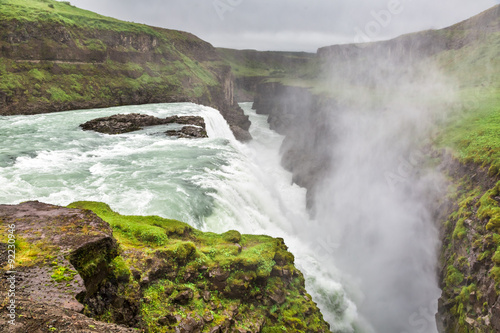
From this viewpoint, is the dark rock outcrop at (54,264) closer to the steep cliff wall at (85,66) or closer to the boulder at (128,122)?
the boulder at (128,122)

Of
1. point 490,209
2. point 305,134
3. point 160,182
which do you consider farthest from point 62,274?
point 305,134

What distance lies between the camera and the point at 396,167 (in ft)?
91.0

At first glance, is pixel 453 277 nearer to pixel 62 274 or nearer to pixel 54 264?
pixel 62 274

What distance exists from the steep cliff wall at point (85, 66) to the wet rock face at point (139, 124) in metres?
15.2

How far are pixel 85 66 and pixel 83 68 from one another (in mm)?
897

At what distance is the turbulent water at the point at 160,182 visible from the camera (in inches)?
622

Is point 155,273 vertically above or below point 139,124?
above

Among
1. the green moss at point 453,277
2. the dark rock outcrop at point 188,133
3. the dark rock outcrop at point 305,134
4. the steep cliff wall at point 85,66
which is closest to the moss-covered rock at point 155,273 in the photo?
the green moss at point 453,277

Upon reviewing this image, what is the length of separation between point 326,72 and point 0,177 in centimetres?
Result: 9992

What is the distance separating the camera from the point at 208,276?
961 centimetres

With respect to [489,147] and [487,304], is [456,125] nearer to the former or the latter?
[489,147]

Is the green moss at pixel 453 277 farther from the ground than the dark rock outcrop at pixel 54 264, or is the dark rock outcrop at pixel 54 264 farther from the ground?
the dark rock outcrop at pixel 54 264

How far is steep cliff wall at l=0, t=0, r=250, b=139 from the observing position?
4444 centimetres

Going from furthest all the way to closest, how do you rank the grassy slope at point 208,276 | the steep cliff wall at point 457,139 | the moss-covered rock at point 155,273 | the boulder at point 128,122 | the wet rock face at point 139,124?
1. the boulder at point 128,122
2. the wet rock face at point 139,124
3. the steep cliff wall at point 457,139
4. the grassy slope at point 208,276
5. the moss-covered rock at point 155,273
